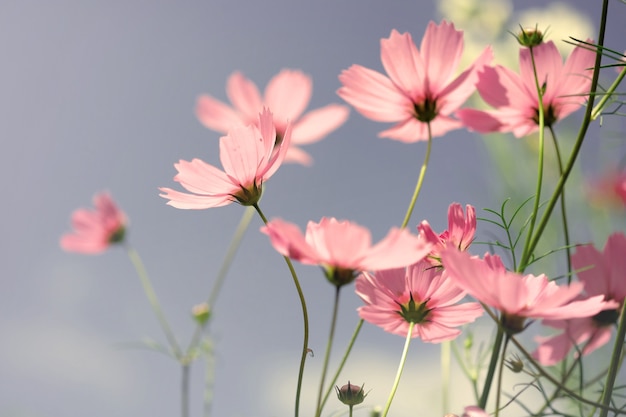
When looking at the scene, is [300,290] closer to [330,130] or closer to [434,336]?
[434,336]

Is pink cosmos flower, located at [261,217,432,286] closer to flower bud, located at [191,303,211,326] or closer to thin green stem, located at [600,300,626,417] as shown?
thin green stem, located at [600,300,626,417]

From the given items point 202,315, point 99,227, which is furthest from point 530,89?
point 99,227

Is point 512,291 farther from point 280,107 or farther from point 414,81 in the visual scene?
point 280,107

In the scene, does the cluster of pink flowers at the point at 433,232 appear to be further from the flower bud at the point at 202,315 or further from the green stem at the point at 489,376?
the flower bud at the point at 202,315

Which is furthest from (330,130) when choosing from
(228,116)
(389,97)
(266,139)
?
(266,139)

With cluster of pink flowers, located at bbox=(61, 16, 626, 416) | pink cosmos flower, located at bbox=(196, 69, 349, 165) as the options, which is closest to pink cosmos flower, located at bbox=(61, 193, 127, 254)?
pink cosmos flower, located at bbox=(196, 69, 349, 165)
